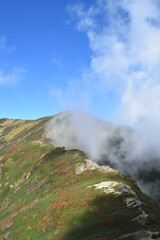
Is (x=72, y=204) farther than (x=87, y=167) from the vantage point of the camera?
No

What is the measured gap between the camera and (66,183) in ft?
242

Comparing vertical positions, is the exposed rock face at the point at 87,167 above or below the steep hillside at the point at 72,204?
above

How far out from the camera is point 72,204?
5412 cm

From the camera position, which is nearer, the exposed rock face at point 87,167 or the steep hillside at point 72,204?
the steep hillside at point 72,204

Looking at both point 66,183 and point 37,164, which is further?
point 37,164

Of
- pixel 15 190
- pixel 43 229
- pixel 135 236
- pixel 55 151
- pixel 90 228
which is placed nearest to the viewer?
pixel 135 236

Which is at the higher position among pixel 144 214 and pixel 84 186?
pixel 84 186

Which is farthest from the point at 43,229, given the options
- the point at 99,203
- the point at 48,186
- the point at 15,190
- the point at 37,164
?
the point at 37,164

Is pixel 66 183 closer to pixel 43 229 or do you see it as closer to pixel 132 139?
pixel 43 229

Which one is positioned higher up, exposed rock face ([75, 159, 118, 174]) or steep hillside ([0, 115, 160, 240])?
exposed rock face ([75, 159, 118, 174])

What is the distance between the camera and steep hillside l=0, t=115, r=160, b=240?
134 feet

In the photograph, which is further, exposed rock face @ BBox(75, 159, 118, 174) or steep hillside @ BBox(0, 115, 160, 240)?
exposed rock face @ BBox(75, 159, 118, 174)

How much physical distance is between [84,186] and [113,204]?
1576 cm

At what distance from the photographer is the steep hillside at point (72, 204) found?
40875mm
